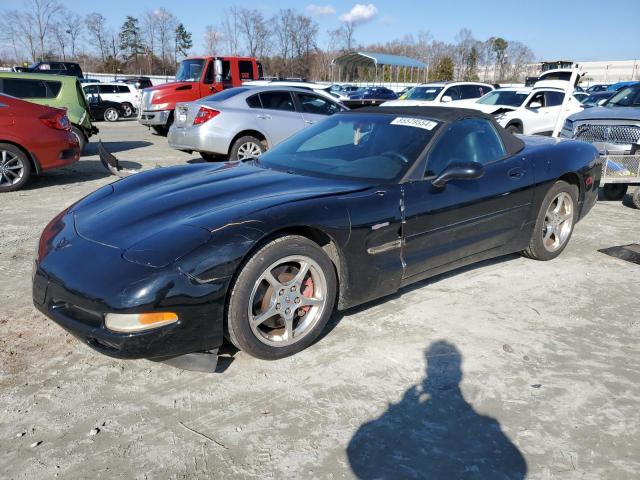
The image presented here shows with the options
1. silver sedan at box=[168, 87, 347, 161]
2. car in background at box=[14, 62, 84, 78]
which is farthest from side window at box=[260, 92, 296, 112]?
car in background at box=[14, 62, 84, 78]

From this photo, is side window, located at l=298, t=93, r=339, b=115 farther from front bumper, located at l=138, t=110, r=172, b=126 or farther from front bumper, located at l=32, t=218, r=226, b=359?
front bumper, located at l=32, t=218, r=226, b=359

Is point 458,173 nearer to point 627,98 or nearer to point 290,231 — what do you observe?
point 290,231

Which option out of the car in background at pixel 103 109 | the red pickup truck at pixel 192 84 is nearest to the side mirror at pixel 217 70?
the red pickup truck at pixel 192 84

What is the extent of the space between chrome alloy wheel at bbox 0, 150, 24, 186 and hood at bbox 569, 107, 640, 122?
8.16m

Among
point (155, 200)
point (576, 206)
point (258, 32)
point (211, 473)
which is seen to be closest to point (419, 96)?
point (576, 206)

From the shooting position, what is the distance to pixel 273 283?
296 cm

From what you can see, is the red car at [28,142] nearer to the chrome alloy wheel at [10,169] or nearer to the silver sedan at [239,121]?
the chrome alloy wheel at [10,169]

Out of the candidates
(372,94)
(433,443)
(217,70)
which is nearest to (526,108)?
(217,70)

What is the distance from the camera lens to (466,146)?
4.07 m

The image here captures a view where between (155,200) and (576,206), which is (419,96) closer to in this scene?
(576,206)

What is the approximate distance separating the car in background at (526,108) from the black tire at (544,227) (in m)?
7.62

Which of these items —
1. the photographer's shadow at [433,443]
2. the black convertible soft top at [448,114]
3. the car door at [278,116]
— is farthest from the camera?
the car door at [278,116]

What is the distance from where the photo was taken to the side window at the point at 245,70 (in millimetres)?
16078

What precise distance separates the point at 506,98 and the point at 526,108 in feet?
2.52
